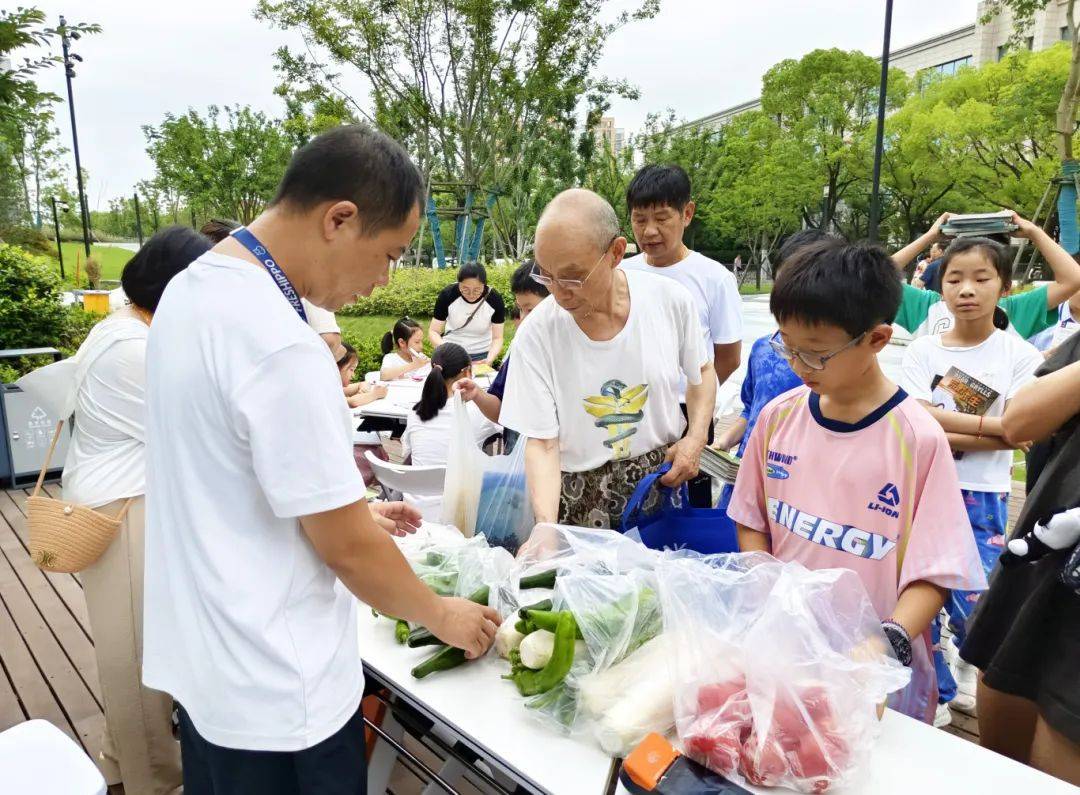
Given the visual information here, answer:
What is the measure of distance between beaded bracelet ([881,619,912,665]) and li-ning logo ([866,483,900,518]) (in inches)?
9.7

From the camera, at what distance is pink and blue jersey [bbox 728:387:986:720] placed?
1423 mm

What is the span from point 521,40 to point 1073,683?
48.2ft

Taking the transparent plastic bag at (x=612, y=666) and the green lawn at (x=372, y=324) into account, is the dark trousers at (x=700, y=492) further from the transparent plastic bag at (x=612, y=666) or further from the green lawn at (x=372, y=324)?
the green lawn at (x=372, y=324)

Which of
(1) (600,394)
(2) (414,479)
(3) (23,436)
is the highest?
(1) (600,394)

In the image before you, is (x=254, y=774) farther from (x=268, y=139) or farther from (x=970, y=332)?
(x=268, y=139)

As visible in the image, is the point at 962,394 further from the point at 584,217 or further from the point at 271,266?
the point at 271,266

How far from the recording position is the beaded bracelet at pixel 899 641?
1317mm

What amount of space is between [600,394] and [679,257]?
132cm

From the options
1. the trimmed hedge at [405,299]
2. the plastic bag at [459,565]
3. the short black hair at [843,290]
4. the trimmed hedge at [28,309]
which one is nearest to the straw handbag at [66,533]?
the plastic bag at [459,565]

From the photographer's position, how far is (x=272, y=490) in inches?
38.2

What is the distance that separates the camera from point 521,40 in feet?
44.9

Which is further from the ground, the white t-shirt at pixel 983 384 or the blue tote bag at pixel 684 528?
the white t-shirt at pixel 983 384

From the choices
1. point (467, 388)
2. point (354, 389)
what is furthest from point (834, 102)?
point (467, 388)

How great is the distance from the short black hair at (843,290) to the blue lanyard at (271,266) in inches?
40.3
